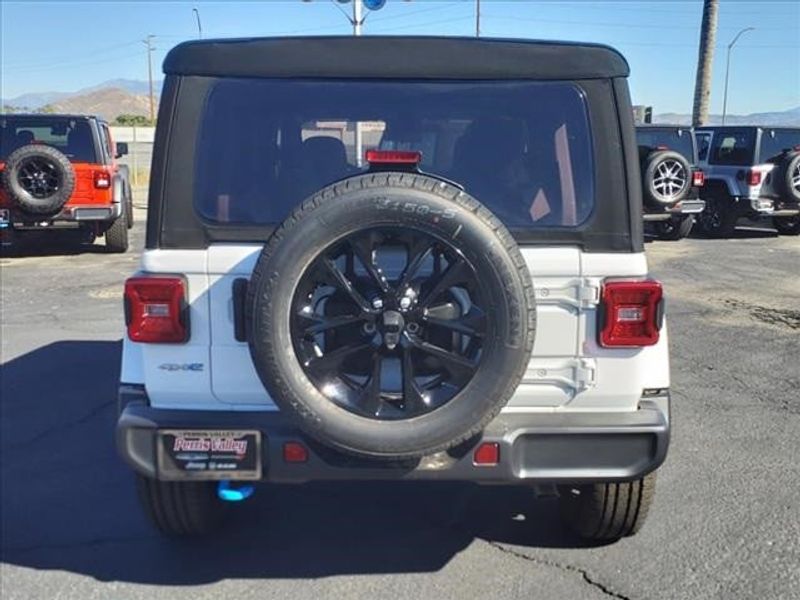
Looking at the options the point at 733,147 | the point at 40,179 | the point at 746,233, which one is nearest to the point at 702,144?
the point at 733,147

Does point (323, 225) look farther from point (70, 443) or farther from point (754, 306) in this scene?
point (754, 306)

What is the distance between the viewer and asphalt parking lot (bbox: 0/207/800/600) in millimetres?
3242

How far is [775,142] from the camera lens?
46.4 ft

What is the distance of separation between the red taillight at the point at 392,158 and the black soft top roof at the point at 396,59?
0.32 metres

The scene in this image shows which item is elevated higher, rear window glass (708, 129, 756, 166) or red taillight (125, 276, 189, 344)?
rear window glass (708, 129, 756, 166)

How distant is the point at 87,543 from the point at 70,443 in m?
1.25

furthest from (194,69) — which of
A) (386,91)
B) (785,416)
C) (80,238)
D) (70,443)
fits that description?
(80,238)

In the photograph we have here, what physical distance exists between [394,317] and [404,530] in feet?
4.61

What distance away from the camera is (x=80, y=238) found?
44.8 ft

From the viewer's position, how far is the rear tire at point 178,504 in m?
3.29

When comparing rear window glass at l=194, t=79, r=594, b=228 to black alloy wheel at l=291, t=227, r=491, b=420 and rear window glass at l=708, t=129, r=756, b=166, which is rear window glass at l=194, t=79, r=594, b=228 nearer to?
black alloy wheel at l=291, t=227, r=491, b=420

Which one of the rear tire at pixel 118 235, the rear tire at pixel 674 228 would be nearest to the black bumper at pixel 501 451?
the rear tire at pixel 118 235

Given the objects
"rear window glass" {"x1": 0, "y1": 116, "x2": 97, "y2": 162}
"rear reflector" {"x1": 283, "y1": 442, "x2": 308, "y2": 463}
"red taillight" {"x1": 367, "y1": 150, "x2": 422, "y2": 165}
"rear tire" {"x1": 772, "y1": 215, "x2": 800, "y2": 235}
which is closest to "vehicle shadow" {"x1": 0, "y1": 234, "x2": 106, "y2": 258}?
"rear window glass" {"x1": 0, "y1": 116, "x2": 97, "y2": 162}

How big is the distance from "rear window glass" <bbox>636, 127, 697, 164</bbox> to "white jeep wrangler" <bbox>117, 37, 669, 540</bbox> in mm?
12347
